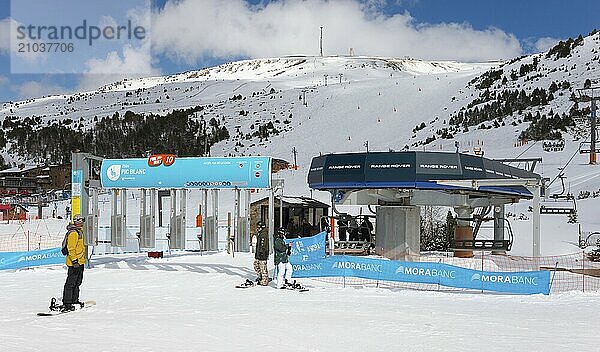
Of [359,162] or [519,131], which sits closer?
[359,162]

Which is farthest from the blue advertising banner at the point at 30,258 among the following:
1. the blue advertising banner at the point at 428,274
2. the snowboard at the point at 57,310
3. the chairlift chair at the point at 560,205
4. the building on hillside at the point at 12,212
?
the building on hillside at the point at 12,212

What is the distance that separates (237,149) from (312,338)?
60041 millimetres

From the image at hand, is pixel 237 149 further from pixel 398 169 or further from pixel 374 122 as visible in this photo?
pixel 398 169

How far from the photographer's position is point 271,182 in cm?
1842

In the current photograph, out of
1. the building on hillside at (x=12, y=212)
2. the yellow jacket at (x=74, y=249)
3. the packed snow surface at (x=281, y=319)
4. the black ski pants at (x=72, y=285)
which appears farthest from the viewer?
the building on hillside at (x=12, y=212)

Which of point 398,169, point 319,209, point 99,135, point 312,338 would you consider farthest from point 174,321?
point 99,135

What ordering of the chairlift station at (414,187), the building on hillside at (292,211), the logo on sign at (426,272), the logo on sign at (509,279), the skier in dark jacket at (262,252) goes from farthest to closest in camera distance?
the building on hillside at (292,211) < the chairlift station at (414,187) < the skier in dark jacket at (262,252) < the logo on sign at (426,272) < the logo on sign at (509,279)

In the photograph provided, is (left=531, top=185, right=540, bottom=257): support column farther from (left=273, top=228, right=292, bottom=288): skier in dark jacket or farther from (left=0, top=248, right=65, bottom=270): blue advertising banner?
(left=0, top=248, right=65, bottom=270): blue advertising banner

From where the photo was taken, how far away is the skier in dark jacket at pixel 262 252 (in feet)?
50.9

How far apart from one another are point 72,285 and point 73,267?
1.01 feet

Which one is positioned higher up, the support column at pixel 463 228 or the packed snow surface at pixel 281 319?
the support column at pixel 463 228

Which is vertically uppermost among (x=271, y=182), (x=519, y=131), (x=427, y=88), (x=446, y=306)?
(x=427, y=88)

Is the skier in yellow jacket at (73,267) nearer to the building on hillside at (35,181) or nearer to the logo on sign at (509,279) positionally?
the logo on sign at (509,279)

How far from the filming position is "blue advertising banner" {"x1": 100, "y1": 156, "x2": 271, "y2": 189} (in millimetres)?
18328
